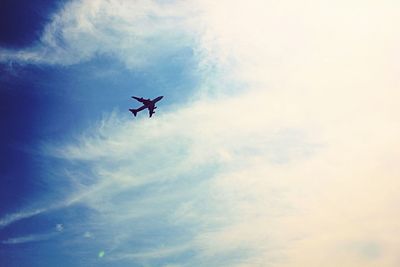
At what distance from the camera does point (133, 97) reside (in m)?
83.9

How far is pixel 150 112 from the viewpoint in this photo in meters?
84.8

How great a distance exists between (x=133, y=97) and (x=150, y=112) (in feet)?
18.8
